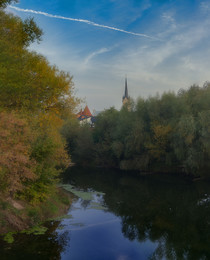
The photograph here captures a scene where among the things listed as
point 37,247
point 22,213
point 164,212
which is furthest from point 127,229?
point 22,213

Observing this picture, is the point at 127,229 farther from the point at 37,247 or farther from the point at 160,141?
the point at 160,141

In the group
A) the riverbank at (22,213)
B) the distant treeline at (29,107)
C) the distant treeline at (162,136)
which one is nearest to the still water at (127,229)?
the riverbank at (22,213)

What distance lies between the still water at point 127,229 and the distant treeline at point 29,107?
10.1 ft

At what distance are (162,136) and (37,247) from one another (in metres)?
32.0

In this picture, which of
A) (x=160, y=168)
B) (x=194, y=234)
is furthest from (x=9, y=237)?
(x=160, y=168)

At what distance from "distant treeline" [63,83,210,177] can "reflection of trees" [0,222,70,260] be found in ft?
82.2

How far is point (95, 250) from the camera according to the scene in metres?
14.8

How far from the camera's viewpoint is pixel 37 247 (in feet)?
46.4

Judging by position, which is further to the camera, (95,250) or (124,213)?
(124,213)

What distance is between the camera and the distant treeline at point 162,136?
3712cm

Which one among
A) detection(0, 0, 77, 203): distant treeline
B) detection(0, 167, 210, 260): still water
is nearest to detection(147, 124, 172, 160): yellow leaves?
detection(0, 167, 210, 260): still water

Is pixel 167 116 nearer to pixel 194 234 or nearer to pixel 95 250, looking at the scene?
pixel 194 234

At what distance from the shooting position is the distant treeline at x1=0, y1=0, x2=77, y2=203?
15156 mm

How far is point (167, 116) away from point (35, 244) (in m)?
35.0
